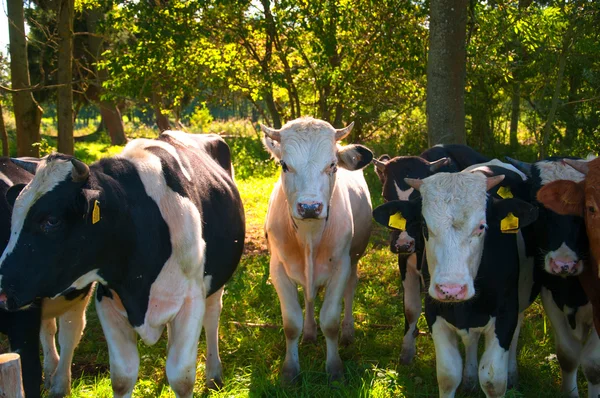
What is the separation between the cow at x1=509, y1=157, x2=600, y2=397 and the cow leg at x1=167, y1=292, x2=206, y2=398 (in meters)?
2.52

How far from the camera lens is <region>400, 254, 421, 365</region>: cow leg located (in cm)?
584

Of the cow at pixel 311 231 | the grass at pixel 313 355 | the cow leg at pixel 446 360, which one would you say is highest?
the cow at pixel 311 231

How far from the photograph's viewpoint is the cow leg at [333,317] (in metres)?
5.55

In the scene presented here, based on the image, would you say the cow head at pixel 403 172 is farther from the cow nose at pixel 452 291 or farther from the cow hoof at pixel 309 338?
the cow nose at pixel 452 291

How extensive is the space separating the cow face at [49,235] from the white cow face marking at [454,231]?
2.16 m

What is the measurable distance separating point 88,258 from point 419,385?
2.87 meters

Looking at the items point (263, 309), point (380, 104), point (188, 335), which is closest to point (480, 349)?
point (263, 309)

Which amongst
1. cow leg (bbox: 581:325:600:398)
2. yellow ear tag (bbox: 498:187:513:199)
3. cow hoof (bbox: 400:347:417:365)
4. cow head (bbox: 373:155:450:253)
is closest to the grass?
cow hoof (bbox: 400:347:417:365)

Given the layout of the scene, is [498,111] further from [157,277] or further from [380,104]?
[157,277]

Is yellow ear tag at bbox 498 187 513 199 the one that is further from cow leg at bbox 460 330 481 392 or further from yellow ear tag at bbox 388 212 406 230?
cow leg at bbox 460 330 481 392

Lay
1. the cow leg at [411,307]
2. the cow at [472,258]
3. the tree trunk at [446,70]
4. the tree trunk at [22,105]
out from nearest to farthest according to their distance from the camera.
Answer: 1. the cow at [472,258]
2. the cow leg at [411,307]
3. the tree trunk at [446,70]
4. the tree trunk at [22,105]

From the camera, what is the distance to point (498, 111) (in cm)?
1502

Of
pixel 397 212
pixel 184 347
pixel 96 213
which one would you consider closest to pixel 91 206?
pixel 96 213

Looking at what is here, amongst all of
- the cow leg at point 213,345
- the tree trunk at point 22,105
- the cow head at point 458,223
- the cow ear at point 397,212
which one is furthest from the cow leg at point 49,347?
the tree trunk at point 22,105
